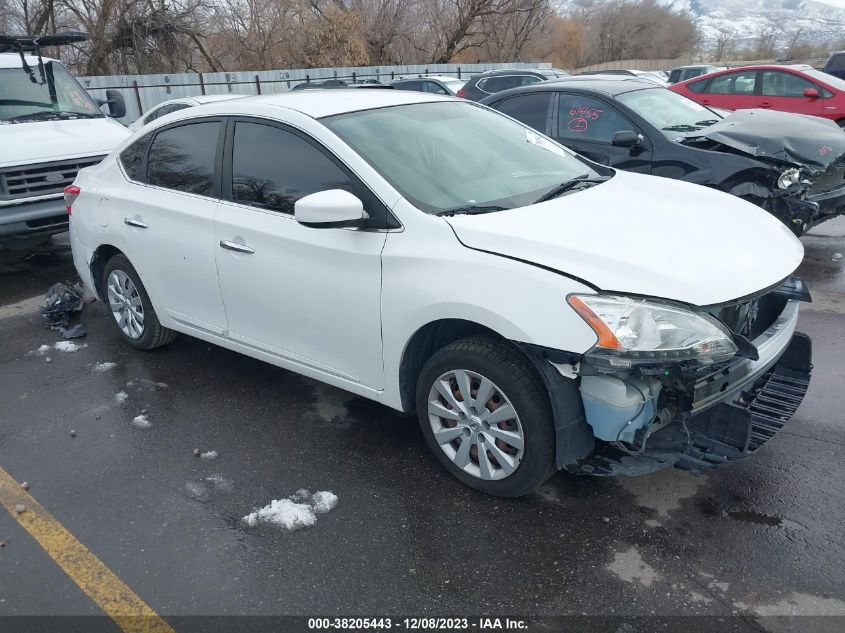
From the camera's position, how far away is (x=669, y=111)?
23.0ft

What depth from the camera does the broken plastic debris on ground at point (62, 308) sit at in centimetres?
578

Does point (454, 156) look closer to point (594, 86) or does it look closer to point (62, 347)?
point (62, 347)

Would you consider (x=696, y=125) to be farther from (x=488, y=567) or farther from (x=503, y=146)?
(x=488, y=567)

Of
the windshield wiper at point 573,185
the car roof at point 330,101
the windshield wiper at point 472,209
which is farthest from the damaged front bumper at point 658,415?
the car roof at point 330,101

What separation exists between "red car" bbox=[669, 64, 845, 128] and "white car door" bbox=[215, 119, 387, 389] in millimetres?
10131

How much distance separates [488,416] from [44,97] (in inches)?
288

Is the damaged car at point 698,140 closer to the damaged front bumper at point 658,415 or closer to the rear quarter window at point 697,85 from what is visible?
the damaged front bumper at point 658,415

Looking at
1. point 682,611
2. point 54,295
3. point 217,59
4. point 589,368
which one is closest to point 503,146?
point 589,368

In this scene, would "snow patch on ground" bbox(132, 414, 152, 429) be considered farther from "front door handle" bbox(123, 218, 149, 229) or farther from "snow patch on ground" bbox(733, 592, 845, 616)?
"snow patch on ground" bbox(733, 592, 845, 616)

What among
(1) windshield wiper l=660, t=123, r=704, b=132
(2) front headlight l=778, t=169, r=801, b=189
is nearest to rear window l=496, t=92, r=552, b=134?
(1) windshield wiper l=660, t=123, r=704, b=132

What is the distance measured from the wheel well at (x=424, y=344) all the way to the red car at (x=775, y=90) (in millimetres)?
10464

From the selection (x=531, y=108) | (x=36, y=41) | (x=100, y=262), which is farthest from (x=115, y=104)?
(x=531, y=108)

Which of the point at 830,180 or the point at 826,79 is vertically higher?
the point at 826,79

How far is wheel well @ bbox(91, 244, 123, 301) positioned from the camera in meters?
5.04
